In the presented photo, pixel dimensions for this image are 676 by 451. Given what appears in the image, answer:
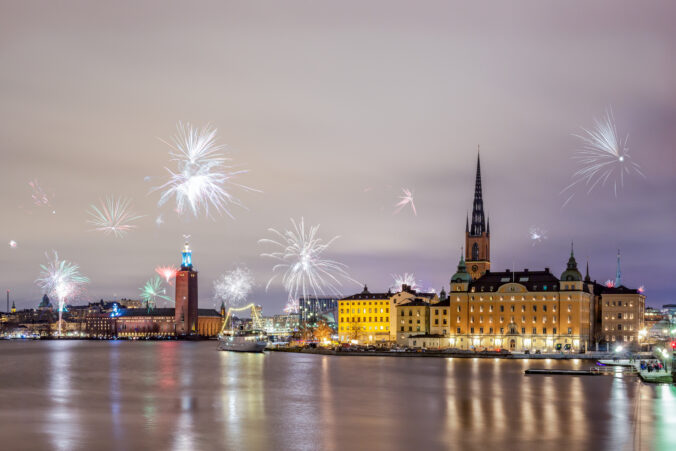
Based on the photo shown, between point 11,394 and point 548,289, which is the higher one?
point 548,289

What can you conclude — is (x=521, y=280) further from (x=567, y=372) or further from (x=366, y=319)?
(x=567, y=372)

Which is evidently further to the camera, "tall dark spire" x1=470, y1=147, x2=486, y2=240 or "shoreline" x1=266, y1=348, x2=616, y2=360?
"tall dark spire" x1=470, y1=147, x2=486, y2=240

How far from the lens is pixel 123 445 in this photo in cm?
3181

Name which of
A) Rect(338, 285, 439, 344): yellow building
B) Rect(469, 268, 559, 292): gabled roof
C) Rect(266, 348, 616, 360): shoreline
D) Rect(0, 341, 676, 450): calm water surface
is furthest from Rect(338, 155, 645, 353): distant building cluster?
Rect(0, 341, 676, 450): calm water surface

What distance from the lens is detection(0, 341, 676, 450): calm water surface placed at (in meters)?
32.4

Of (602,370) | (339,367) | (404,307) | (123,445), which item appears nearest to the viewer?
(123,445)

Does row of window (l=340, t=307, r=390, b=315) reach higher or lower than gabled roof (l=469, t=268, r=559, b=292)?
lower

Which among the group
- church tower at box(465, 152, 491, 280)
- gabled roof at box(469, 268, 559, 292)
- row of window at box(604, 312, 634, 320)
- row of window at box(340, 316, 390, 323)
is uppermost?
church tower at box(465, 152, 491, 280)

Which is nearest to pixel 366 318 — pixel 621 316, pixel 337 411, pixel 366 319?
pixel 366 319

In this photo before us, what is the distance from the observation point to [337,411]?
42.4 meters

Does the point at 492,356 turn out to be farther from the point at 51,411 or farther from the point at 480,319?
the point at 51,411

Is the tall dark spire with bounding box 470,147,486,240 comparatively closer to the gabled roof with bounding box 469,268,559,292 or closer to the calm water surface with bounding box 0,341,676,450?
the gabled roof with bounding box 469,268,559,292

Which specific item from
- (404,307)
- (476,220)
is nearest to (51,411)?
(404,307)

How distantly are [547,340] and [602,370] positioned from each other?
32918mm
